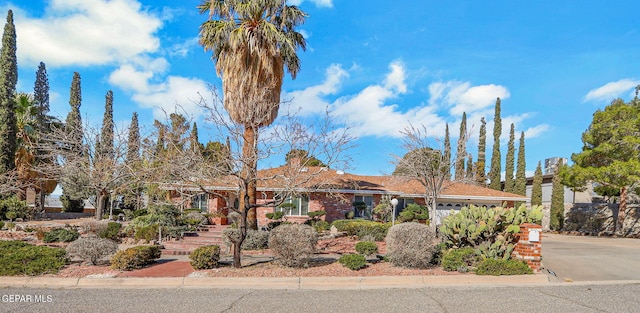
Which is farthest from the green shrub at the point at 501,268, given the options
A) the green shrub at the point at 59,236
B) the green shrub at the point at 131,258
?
the green shrub at the point at 59,236

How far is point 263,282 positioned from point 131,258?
3.47m

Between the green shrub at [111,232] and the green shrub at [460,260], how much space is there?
484 inches

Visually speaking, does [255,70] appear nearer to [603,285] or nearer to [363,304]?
[363,304]

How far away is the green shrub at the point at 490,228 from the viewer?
977 centimetres

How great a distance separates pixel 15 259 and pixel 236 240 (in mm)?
4724

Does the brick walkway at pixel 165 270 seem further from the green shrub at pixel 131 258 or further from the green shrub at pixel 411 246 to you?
the green shrub at pixel 411 246

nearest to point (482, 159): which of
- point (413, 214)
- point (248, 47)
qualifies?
point (413, 214)

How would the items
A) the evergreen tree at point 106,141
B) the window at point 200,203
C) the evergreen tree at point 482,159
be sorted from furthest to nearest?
the evergreen tree at point 482,159 → the window at point 200,203 → the evergreen tree at point 106,141

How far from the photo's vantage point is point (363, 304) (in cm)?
671

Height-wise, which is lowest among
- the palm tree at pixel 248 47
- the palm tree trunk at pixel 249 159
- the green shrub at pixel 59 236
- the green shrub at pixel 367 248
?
the green shrub at pixel 59 236

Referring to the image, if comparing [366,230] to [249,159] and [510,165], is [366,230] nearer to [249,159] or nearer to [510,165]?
[249,159]

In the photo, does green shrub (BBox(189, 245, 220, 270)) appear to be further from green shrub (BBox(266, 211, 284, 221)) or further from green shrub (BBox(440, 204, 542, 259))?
green shrub (BBox(266, 211, 284, 221))

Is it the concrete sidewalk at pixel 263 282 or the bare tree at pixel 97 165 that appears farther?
the bare tree at pixel 97 165

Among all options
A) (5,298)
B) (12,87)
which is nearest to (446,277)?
(5,298)
